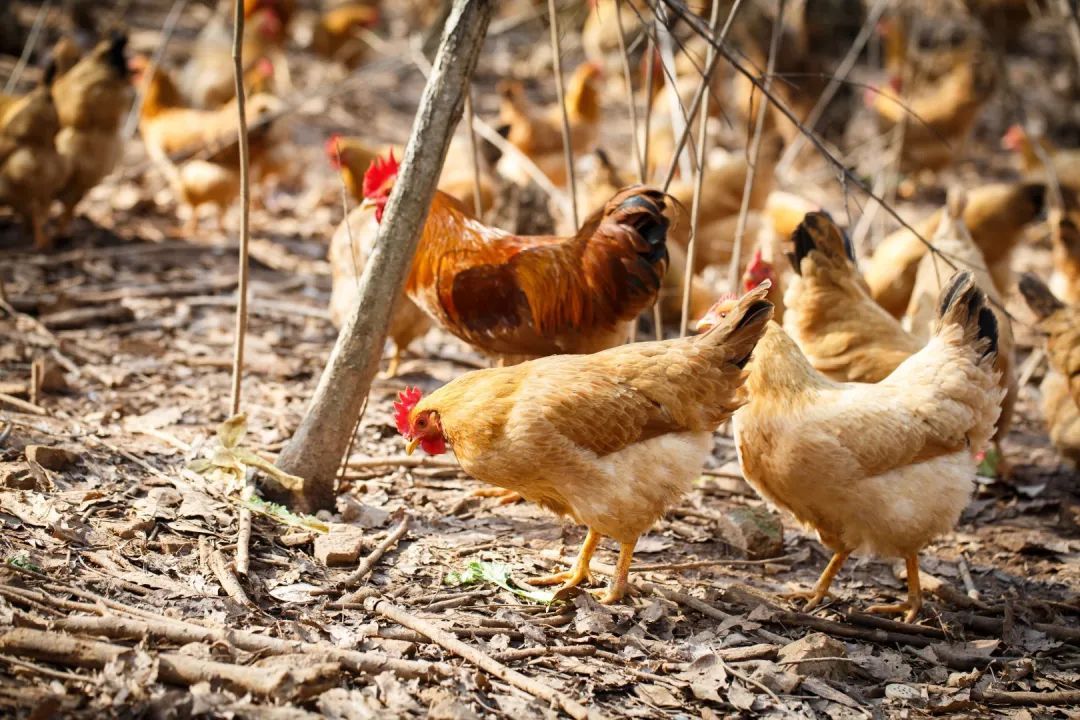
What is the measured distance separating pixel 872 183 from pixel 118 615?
9.85 m

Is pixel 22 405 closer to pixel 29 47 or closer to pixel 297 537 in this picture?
pixel 297 537

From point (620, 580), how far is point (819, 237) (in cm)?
254

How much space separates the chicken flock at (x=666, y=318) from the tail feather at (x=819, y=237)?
0.01 meters

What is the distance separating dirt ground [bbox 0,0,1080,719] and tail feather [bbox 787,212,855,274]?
1.36 m

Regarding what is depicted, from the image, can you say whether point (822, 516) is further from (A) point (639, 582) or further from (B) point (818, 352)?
(B) point (818, 352)

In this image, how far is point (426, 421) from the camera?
4281 mm

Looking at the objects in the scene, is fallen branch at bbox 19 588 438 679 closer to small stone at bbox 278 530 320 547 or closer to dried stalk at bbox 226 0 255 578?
dried stalk at bbox 226 0 255 578

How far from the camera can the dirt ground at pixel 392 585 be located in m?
3.28

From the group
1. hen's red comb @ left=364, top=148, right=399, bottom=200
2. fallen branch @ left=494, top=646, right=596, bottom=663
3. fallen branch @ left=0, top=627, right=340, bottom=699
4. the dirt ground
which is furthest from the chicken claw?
fallen branch @ left=0, top=627, right=340, bottom=699

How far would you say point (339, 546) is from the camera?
4289mm

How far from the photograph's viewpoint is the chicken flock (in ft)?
13.9

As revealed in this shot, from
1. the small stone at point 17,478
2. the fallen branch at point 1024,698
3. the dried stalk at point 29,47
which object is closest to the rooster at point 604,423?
the fallen branch at point 1024,698

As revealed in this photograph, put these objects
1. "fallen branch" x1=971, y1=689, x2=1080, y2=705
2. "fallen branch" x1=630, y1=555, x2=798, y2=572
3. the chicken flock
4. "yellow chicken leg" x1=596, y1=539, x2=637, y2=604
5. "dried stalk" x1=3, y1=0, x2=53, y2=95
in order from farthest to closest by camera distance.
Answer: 1. "dried stalk" x1=3, y1=0, x2=53, y2=95
2. "fallen branch" x1=630, y1=555, x2=798, y2=572
3. "yellow chicken leg" x1=596, y1=539, x2=637, y2=604
4. the chicken flock
5. "fallen branch" x1=971, y1=689, x2=1080, y2=705

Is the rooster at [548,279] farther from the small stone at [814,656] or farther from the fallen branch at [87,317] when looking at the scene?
the fallen branch at [87,317]
